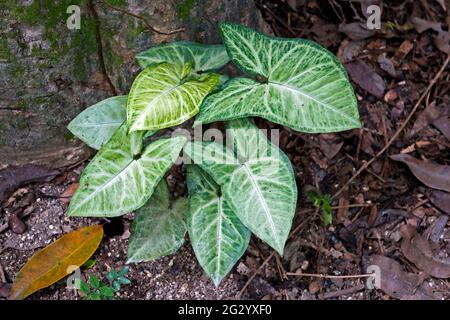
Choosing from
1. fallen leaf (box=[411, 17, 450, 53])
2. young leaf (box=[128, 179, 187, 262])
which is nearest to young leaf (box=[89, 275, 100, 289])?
young leaf (box=[128, 179, 187, 262])

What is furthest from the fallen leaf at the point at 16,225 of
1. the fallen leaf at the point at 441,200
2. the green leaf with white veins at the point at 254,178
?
the fallen leaf at the point at 441,200

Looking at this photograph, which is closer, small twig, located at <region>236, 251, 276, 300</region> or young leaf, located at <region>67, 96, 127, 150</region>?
young leaf, located at <region>67, 96, 127, 150</region>

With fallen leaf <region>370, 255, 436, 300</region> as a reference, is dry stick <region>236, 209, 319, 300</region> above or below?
above

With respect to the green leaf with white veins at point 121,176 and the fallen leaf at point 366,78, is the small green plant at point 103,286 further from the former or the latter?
the fallen leaf at point 366,78

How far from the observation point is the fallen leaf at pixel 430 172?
6.63 ft

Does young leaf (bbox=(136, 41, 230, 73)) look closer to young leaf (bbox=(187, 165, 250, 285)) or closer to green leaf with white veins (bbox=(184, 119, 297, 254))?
green leaf with white veins (bbox=(184, 119, 297, 254))

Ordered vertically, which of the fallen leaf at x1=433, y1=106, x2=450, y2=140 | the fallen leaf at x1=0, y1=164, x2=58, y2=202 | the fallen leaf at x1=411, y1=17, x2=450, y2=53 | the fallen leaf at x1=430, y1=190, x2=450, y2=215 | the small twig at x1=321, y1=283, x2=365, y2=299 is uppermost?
the fallen leaf at x1=411, y1=17, x2=450, y2=53

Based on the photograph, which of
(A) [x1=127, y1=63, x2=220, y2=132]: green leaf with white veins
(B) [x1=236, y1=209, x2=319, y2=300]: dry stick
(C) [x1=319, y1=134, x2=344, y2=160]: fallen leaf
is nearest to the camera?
(A) [x1=127, y1=63, x2=220, y2=132]: green leaf with white veins

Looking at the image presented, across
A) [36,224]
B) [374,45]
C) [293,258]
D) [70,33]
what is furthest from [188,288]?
[374,45]

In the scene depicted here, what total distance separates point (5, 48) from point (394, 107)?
4.24ft

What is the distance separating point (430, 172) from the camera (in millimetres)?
2037

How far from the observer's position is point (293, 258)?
1.92 metres

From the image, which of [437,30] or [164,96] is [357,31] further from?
[164,96]

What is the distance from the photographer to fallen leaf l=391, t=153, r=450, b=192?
79.5 inches
